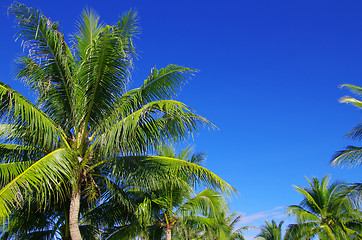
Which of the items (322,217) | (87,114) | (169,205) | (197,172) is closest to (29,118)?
(87,114)

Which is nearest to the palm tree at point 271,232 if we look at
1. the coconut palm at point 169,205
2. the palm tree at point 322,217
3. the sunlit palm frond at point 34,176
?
the palm tree at point 322,217

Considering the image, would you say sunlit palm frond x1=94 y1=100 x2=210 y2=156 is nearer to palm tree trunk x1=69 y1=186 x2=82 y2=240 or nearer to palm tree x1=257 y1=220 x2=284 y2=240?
palm tree trunk x1=69 y1=186 x2=82 y2=240

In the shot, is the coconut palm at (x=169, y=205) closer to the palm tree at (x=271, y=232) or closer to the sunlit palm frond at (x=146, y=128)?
the sunlit palm frond at (x=146, y=128)

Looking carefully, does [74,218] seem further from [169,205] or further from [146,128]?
[169,205]

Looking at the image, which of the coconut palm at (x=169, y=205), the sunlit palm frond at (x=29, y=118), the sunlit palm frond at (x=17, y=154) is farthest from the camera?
the coconut palm at (x=169, y=205)

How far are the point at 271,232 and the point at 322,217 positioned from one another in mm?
10291

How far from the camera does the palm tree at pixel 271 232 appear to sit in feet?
89.1

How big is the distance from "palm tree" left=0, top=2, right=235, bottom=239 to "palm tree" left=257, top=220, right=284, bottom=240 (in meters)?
21.8

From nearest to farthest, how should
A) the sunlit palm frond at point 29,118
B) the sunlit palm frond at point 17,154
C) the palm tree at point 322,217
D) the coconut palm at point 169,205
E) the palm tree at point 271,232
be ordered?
1. the sunlit palm frond at point 29,118
2. the sunlit palm frond at point 17,154
3. the coconut palm at point 169,205
4. the palm tree at point 322,217
5. the palm tree at point 271,232

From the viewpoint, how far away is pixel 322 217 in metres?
18.3

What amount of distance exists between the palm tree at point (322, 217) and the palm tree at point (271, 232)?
809 centimetres

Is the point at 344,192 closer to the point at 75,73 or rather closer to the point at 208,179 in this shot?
the point at 208,179

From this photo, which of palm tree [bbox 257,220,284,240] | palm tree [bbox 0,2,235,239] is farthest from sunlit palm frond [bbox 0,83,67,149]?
palm tree [bbox 257,220,284,240]

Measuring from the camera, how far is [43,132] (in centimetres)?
723
